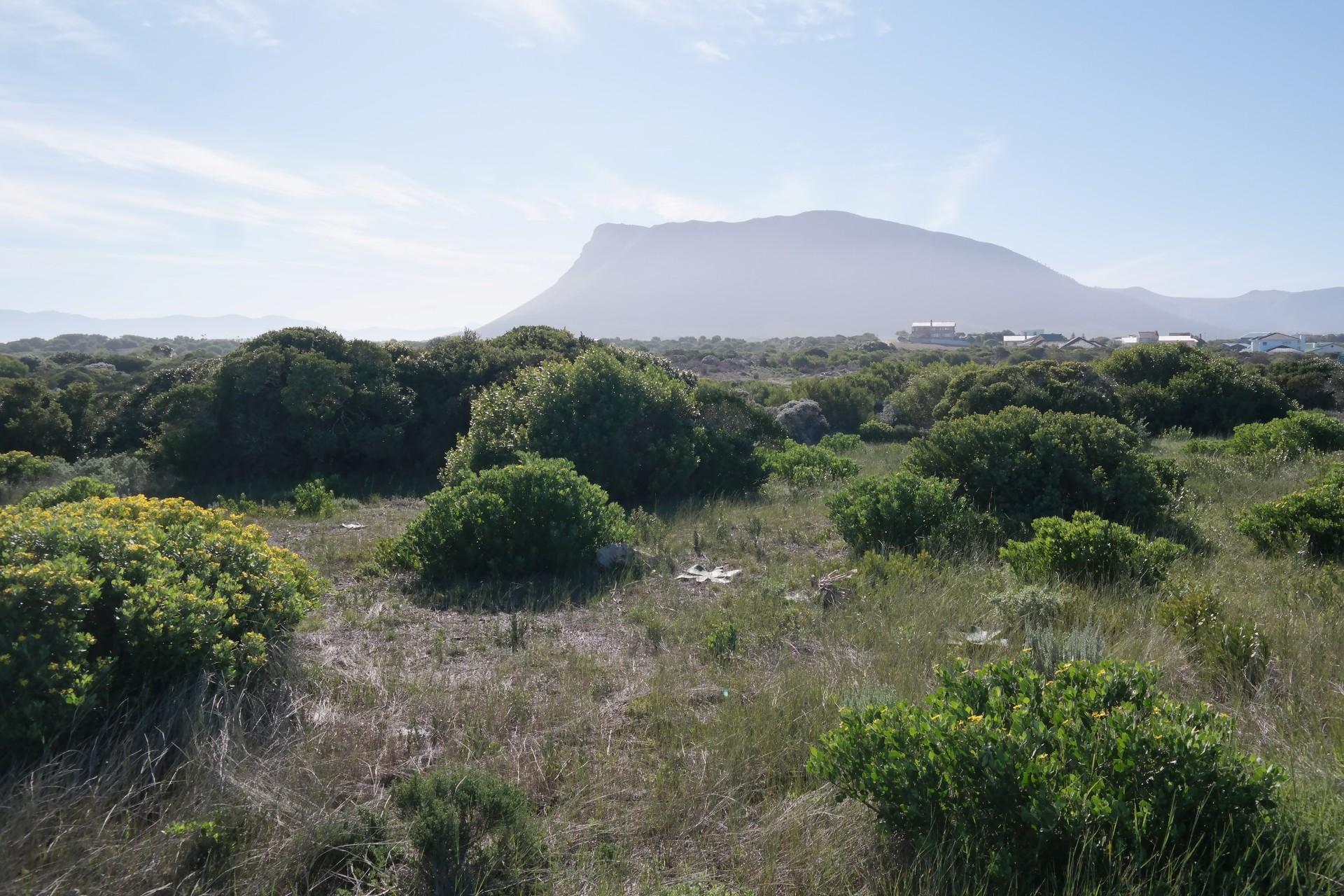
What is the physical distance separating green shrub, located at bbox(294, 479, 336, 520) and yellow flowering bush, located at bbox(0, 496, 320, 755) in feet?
18.4

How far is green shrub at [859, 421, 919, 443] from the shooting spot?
1938cm

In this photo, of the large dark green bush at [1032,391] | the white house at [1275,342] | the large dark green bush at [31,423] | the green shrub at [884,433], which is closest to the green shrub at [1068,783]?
the large dark green bush at [1032,391]

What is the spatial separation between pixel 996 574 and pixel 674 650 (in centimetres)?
283

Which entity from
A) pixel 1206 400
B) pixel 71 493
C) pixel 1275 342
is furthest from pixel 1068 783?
pixel 1275 342

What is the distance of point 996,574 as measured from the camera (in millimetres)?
6348

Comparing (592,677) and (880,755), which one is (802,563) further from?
(880,755)

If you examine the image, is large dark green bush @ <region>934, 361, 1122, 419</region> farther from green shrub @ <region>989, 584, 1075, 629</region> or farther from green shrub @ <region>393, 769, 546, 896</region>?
green shrub @ <region>393, 769, 546, 896</region>

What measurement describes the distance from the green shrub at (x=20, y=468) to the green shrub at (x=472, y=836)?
40.1 feet

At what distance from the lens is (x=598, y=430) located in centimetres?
1104

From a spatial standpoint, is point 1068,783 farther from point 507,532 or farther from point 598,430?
point 598,430

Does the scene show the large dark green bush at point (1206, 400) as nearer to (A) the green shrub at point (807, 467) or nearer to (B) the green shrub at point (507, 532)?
(A) the green shrub at point (807, 467)

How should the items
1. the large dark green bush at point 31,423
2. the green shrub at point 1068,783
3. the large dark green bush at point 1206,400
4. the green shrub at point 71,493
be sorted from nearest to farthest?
the green shrub at point 1068,783 < the green shrub at point 71,493 < the large dark green bush at point 31,423 < the large dark green bush at point 1206,400

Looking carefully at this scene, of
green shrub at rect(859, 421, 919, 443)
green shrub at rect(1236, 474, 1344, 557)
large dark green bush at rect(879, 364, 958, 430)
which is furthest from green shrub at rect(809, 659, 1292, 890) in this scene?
large dark green bush at rect(879, 364, 958, 430)

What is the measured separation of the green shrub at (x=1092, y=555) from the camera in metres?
6.02
